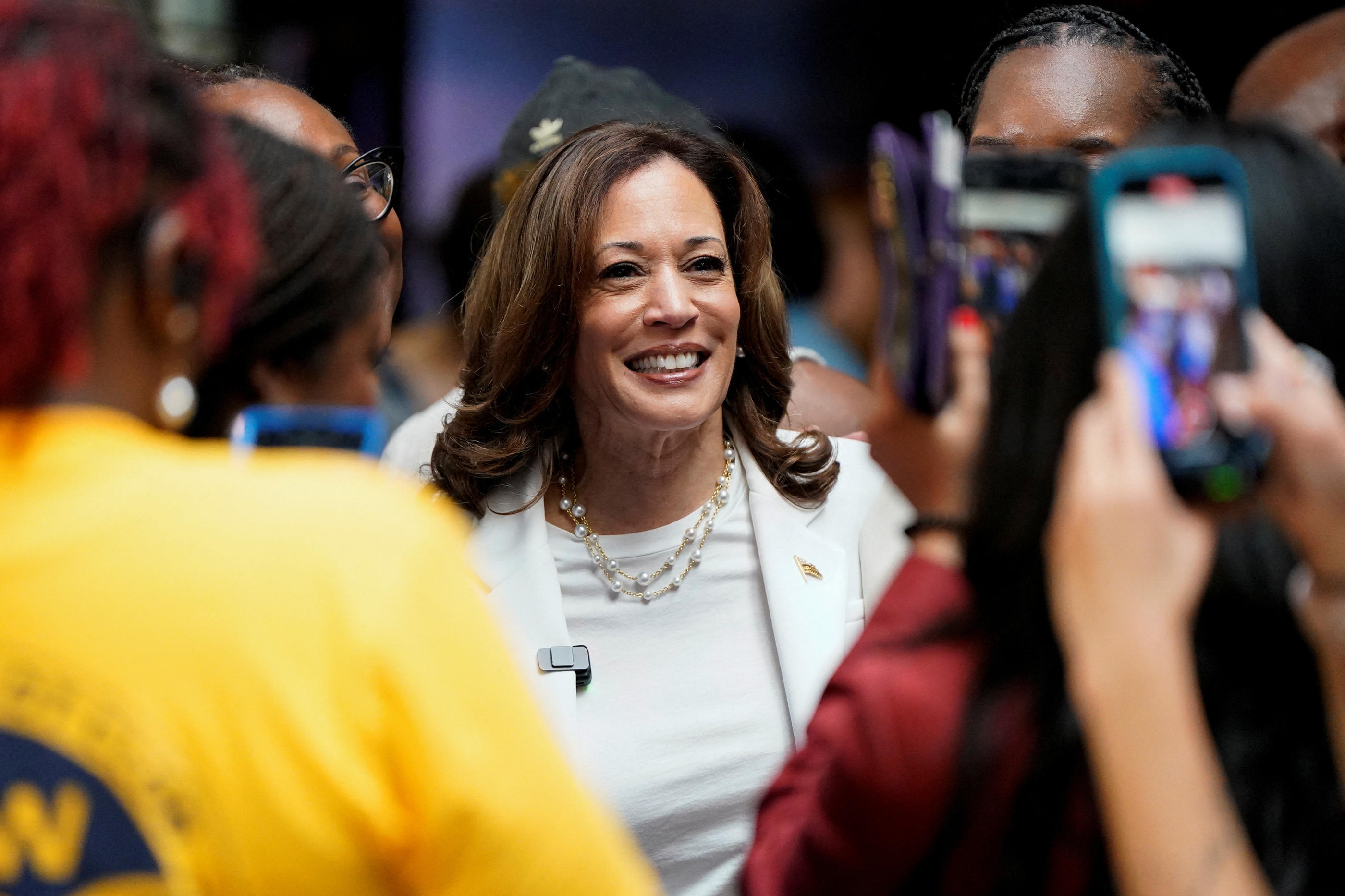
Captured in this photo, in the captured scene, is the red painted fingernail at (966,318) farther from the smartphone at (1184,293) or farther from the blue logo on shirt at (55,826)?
the blue logo on shirt at (55,826)

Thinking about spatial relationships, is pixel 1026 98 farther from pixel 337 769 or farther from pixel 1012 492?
pixel 337 769

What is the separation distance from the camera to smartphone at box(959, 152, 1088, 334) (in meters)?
1.42

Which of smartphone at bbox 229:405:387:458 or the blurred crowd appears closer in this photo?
the blurred crowd

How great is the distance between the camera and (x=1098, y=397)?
1260mm

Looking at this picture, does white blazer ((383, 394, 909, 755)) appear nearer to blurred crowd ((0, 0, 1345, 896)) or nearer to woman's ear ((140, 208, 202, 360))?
blurred crowd ((0, 0, 1345, 896))

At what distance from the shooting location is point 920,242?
1.41 m

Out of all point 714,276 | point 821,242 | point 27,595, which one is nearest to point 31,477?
point 27,595

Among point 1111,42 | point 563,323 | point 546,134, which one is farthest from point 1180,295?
point 546,134

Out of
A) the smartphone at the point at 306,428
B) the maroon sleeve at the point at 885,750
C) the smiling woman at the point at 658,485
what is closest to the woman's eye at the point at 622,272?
the smiling woman at the point at 658,485

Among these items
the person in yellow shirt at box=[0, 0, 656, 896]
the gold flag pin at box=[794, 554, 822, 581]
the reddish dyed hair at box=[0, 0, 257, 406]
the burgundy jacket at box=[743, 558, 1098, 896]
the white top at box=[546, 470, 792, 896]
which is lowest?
the white top at box=[546, 470, 792, 896]

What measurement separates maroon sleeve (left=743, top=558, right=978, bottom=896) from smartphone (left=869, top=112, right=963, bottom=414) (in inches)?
8.3

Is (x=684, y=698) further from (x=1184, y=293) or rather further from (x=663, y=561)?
(x=1184, y=293)

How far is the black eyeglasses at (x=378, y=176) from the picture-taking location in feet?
10.5

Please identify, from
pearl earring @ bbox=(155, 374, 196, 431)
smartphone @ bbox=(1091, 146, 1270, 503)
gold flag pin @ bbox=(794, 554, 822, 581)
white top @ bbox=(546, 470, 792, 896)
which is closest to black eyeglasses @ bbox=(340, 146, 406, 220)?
white top @ bbox=(546, 470, 792, 896)
